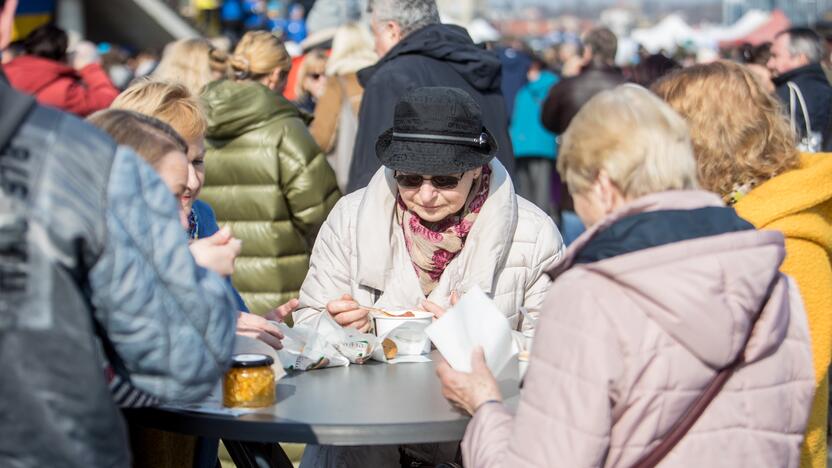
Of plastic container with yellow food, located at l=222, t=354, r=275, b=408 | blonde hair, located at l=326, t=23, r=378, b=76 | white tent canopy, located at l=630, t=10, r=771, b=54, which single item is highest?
plastic container with yellow food, located at l=222, t=354, r=275, b=408

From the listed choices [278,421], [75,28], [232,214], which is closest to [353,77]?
[232,214]

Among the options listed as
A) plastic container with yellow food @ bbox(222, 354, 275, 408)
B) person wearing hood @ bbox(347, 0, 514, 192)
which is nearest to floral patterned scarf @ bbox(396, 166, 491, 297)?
plastic container with yellow food @ bbox(222, 354, 275, 408)

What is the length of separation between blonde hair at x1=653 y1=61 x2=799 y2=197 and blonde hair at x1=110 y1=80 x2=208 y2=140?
1417 mm

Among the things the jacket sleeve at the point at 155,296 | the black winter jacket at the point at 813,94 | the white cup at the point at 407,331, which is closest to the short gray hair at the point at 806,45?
the black winter jacket at the point at 813,94

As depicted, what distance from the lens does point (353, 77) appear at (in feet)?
21.6

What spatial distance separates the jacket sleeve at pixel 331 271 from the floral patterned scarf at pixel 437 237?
19 centimetres

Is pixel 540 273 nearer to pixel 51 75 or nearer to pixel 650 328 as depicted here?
pixel 650 328

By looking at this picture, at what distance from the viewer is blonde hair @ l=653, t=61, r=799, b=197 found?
303 cm

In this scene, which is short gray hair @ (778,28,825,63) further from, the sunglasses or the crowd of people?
the sunglasses

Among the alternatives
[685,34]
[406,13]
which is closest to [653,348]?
[406,13]

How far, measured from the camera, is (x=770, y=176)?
10.0 ft

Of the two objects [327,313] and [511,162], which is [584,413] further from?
[511,162]

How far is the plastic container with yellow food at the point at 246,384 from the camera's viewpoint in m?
2.52

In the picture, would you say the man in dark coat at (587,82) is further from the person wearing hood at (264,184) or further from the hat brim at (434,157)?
the hat brim at (434,157)
